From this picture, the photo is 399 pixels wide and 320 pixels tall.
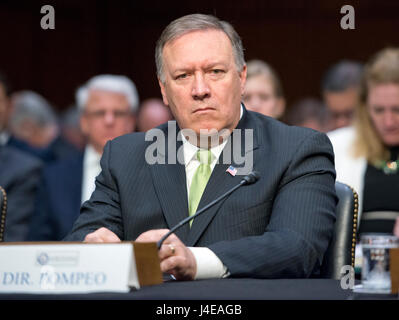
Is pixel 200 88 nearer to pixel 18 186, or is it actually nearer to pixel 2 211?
pixel 2 211

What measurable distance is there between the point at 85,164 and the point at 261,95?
1174mm

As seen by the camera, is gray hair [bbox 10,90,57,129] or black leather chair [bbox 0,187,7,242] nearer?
black leather chair [bbox 0,187,7,242]

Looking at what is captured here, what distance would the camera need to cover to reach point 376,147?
3.96 meters

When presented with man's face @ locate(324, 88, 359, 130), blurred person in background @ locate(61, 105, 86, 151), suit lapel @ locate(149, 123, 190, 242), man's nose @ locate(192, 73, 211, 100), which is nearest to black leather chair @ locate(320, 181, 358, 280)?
suit lapel @ locate(149, 123, 190, 242)

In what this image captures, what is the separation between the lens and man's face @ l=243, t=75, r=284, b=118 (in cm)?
464

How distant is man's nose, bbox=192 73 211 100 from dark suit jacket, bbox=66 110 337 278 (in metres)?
0.21

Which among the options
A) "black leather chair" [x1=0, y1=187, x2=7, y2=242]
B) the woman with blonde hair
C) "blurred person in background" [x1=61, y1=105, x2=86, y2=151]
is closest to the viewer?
"black leather chair" [x1=0, y1=187, x2=7, y2=242]

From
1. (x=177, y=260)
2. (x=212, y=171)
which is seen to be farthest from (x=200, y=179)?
(x=177, y=260)

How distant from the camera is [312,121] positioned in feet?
23.0

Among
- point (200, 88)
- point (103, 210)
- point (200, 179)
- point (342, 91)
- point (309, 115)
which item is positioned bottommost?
point (103, 210)

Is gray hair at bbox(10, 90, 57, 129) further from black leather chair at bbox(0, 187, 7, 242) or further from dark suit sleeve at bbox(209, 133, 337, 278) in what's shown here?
dark suit sleeve at bbox(209, 133, 337, 278)

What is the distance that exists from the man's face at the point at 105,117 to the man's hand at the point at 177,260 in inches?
105

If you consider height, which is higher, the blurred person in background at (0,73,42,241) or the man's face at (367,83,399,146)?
the man's face at (367,83,399,146)
